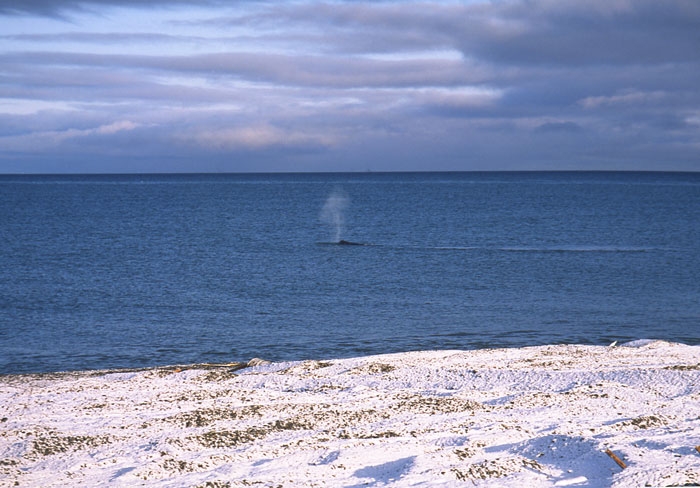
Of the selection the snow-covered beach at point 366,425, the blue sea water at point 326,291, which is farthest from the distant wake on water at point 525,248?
the snow-covered beach at point 366,425

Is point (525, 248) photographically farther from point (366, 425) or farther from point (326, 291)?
point (366, 425)

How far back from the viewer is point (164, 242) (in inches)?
2788

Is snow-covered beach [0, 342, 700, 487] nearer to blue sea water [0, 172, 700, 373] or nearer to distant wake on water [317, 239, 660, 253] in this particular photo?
blue sea water [0, 172, 700, 373]

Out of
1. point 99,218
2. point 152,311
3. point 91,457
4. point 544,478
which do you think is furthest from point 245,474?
point 99,218

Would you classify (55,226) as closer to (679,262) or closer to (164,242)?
(164,242)

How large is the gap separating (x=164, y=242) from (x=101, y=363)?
45532 mm

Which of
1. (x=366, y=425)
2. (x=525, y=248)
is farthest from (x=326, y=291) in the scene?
(x=366, y=425)

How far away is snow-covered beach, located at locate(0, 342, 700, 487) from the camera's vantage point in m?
11.6

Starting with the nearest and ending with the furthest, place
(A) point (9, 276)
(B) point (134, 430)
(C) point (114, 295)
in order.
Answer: (B) point (134, 430)
(C) point (114, 295)
(A) point (9, 276)

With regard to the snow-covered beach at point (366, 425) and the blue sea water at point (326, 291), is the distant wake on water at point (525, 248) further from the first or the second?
the snow-covered beach at point (366, 425)

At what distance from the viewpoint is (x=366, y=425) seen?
14117 mm

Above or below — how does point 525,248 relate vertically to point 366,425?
below

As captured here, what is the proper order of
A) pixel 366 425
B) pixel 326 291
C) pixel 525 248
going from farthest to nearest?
pixel 525 248, pixel 326 291, pixel 366 425

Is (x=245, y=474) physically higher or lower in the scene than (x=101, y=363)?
higher
